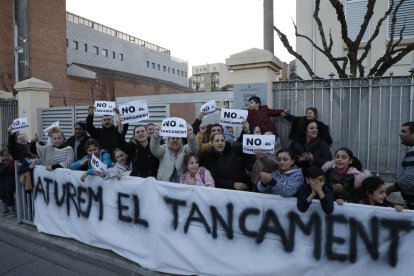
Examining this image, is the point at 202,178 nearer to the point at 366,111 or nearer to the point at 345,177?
the point at 345,177

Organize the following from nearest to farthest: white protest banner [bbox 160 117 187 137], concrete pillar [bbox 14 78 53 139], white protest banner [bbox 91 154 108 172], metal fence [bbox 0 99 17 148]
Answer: white protest banner [bbox 160 117 187 137], white protest banner [bbox 91 154 108 172], concrete pillar [bbox 14 78 53 139], metal fence [bbox 0 99 17 148]

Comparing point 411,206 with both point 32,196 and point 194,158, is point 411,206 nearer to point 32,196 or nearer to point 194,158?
point 194,158

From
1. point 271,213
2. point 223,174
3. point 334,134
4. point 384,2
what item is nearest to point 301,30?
point 384,2

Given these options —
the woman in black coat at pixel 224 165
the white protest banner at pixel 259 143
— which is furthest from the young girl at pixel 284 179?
the woman in black coat at pixel 224 165

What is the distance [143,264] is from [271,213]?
1.73 m

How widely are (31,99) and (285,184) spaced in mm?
9485

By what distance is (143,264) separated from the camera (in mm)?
3938

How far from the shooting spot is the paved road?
3.98m

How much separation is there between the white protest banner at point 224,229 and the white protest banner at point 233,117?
1.63 m

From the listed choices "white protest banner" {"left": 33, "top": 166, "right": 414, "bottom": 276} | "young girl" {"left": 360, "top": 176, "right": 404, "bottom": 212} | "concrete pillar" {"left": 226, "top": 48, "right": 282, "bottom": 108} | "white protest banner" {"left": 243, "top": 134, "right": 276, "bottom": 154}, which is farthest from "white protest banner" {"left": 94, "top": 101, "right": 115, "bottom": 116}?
"young girl" {"left": 360, "top": 176, "right": 404, "bottom": 212}

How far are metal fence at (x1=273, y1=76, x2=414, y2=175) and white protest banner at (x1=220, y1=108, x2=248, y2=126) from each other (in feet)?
4.22

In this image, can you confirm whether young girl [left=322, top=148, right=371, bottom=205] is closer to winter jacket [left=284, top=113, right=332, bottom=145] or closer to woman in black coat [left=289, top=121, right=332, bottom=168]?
woman in black coat [left=289, top=121, right=332, bottom=168]

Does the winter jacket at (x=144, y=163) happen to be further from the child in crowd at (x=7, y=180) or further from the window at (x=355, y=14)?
the window at (x=355, y=14)

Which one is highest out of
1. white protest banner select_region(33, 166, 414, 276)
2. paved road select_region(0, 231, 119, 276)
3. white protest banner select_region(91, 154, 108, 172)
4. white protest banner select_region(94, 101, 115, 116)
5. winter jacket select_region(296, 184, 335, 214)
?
white protest banner select_region(94, 101, 115, 116)
